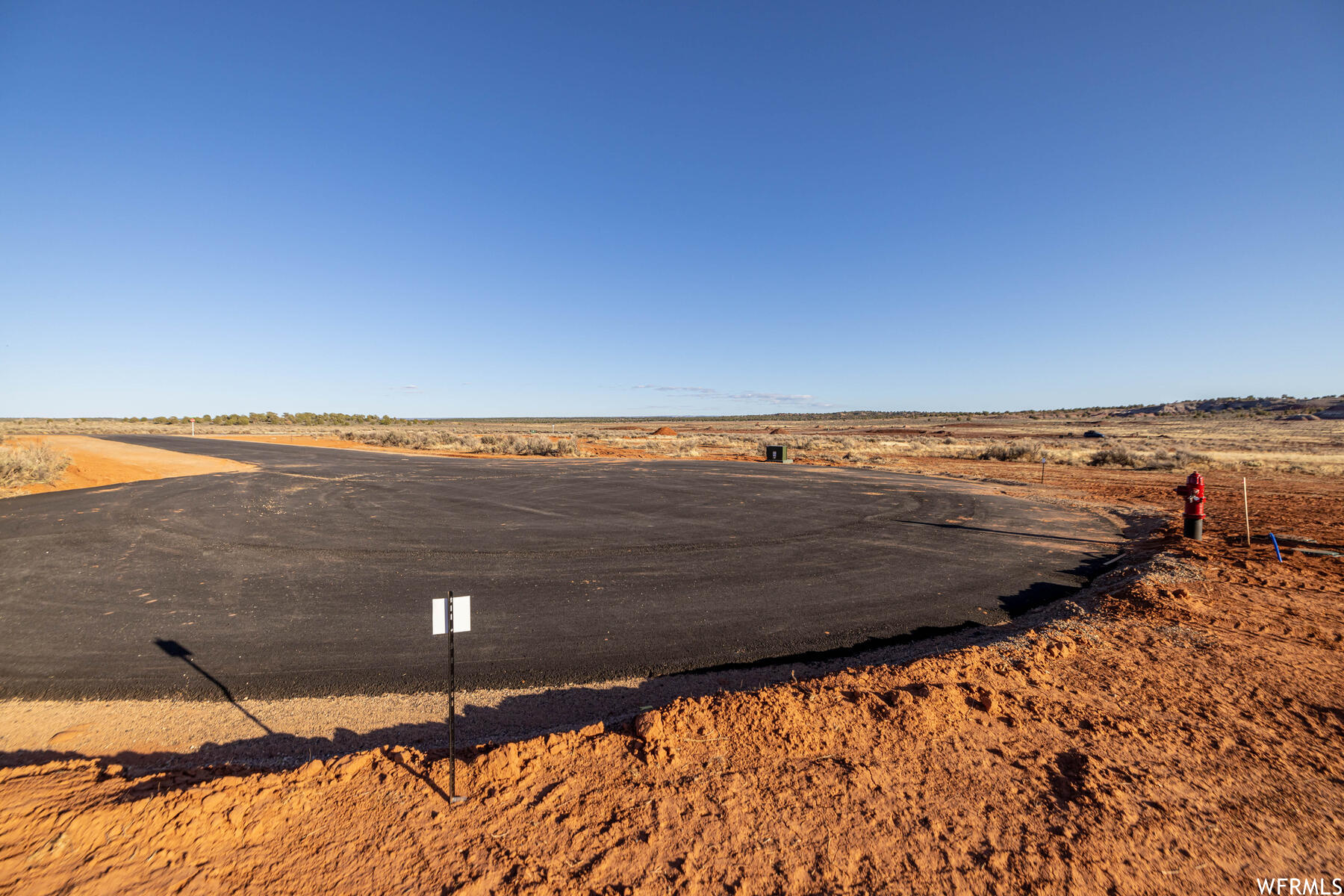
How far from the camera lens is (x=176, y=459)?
25375 millimetres

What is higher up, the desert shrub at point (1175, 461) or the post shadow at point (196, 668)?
the desert shrub at point (1175, 461)

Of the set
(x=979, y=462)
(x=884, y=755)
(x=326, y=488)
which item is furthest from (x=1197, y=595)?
(x=979, y=462)

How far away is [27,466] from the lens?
16953mm

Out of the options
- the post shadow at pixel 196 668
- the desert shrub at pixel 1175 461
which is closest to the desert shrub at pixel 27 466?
the post shadow at pixel 196 668

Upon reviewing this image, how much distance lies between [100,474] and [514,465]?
578 inches

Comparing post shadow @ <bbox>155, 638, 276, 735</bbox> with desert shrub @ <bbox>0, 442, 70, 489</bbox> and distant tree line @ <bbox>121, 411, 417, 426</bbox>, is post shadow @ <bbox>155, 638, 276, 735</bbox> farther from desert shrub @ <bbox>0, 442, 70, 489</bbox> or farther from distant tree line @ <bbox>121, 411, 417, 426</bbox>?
distant tree line @ <bbox>121, 411, 417, 426</bbox>

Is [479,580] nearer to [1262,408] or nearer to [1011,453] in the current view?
[1011,453]

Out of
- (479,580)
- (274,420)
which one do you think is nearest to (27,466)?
(479,580)

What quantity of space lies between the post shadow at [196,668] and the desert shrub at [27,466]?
17.1 metres

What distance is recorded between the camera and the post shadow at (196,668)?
457 cm

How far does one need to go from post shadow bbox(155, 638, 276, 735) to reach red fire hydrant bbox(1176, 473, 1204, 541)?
13.9 m

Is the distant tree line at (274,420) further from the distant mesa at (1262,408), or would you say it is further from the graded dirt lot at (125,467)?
the distant mesa at (1262,408)

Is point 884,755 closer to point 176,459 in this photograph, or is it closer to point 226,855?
point 226,855

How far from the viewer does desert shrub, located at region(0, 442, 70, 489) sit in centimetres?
1622
